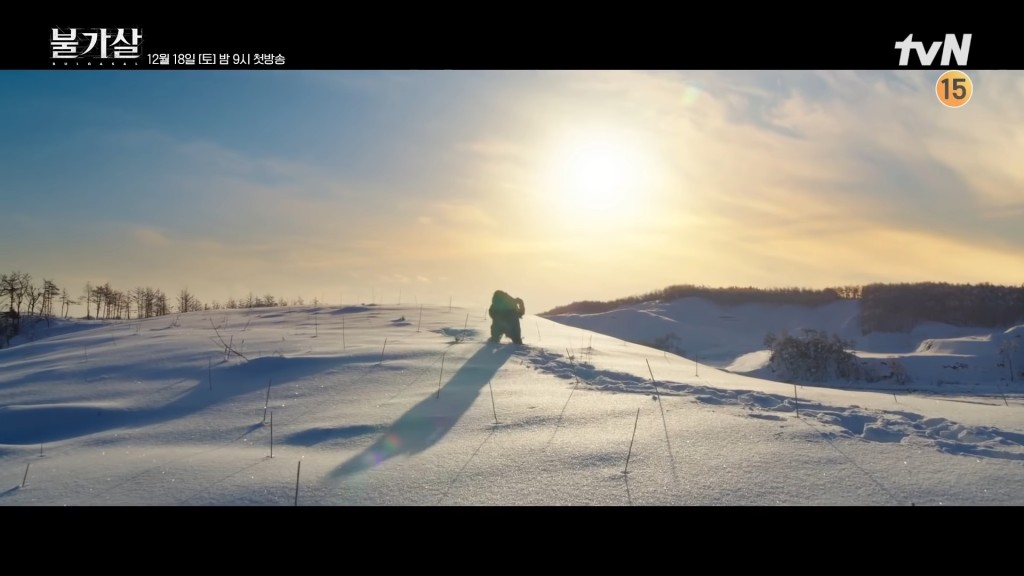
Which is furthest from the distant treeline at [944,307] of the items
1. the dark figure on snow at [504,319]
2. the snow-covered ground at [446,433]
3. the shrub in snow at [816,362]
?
the snow-covered ground at [446,433]

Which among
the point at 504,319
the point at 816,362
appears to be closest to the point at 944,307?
the point at 816,362

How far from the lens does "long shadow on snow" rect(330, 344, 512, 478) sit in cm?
313

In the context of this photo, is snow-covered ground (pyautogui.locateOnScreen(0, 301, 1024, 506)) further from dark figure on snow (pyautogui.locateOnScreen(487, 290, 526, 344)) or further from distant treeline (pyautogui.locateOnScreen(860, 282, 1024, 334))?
distant treeline (pyautogui.locateOnScreen(860, 282, 1024, 334))

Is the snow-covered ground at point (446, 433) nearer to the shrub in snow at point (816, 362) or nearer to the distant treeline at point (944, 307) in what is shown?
the shrub in snow at point (816, 362)

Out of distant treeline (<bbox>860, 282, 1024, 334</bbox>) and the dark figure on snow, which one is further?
distant treeline (<bbox>860, 282, 1024, 334</bbox>)

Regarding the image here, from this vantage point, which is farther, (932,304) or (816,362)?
(932,304)

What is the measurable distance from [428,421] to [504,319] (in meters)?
4.26
